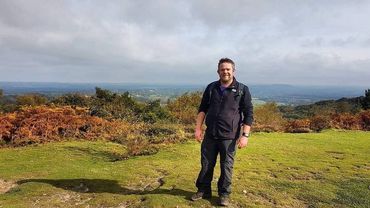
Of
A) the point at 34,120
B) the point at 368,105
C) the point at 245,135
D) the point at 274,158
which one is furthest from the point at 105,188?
the point at 368,105

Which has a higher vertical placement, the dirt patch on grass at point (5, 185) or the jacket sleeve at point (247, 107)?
the jacket sleeve at point (247, 107)

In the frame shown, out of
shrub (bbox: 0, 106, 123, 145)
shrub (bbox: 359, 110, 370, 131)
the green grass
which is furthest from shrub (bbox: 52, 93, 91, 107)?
shrub (bbox: 359, 110, 370, 131)

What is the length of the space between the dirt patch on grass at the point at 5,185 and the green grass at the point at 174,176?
0.46 ft

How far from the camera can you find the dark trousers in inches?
264

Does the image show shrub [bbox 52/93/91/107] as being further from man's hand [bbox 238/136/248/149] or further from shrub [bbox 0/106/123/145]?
man's hand [bbox 238/136/248/149]

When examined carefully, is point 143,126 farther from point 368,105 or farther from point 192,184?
point 368,105

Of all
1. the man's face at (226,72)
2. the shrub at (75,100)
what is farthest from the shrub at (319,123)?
→ the shrub at (75,100)

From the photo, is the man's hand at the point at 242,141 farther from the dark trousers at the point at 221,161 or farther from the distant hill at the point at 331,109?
the distant hill at the point at 331,109

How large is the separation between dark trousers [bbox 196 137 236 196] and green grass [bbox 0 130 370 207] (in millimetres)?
314

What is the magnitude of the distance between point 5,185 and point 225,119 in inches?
203

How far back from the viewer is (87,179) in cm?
874

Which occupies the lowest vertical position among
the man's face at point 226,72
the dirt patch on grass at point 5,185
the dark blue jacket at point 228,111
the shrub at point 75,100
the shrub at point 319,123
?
the dirt patch on grass at point 5,185

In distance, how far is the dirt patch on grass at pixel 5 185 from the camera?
7992 millimetres

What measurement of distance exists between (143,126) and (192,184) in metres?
9.04
